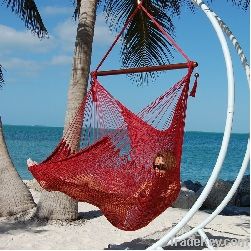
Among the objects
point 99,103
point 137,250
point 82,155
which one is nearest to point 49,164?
point 82,155

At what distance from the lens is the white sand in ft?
17.5

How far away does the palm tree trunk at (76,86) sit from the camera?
629 centimetres

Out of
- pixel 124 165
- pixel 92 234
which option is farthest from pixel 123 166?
pixel 92 234

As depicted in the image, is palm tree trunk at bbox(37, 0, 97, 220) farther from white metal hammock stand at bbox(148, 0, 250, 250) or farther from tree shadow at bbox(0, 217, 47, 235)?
white metal hammock stand at bbox(148, 0, 250, 250)

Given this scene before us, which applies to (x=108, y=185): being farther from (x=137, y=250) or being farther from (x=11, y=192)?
(x=11, y=192)

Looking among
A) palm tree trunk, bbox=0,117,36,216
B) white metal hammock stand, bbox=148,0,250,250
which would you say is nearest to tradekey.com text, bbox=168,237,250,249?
white metal hammock stand, bbox=148,0,250,250

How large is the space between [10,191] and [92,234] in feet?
3.99

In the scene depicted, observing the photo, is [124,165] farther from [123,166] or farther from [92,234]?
[92,234]

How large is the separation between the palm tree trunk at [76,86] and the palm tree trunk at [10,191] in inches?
11.5

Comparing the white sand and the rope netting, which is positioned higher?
the rope netting

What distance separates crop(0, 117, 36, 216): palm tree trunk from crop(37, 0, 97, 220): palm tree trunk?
293 mm

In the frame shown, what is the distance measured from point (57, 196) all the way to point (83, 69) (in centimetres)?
134

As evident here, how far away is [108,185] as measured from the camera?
4395 millimetres

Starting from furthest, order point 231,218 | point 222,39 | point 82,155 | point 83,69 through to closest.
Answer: point 231,218 < point 83,69 < point 82,155 < point 222,39
